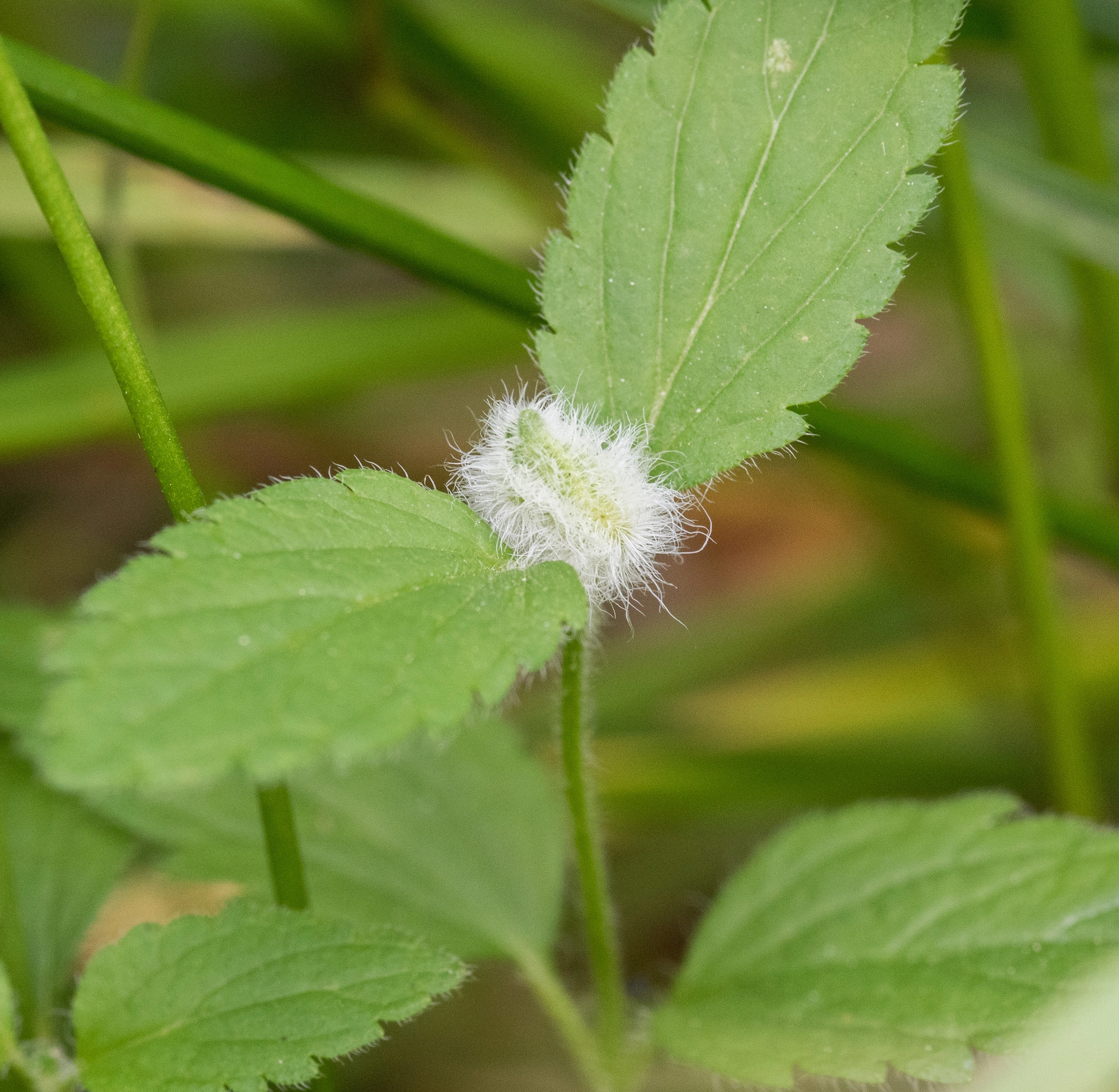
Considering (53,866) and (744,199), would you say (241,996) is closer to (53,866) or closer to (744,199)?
(53,866)

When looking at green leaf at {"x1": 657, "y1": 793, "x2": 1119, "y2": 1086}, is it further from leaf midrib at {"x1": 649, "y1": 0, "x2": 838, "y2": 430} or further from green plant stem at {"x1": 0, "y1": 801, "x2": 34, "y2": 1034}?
green plant stem at {"x1": 0, "y1": 801, "x2": 34, "y2": 1034}

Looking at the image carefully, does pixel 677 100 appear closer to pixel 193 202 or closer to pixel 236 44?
pixel 193 202

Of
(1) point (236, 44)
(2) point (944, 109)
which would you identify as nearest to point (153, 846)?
(2) point (944, 109)

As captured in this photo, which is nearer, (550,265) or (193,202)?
(550,265)

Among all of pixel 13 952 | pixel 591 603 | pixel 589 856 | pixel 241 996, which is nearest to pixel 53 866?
pixel 13 952

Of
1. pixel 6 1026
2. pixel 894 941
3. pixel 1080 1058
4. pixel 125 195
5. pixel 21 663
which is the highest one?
pixel 125 195

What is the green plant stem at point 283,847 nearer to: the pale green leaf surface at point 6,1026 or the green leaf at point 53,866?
the pale green leaf surface at point 6,1026

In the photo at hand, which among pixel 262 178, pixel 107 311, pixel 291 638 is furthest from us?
pixel 262 178
